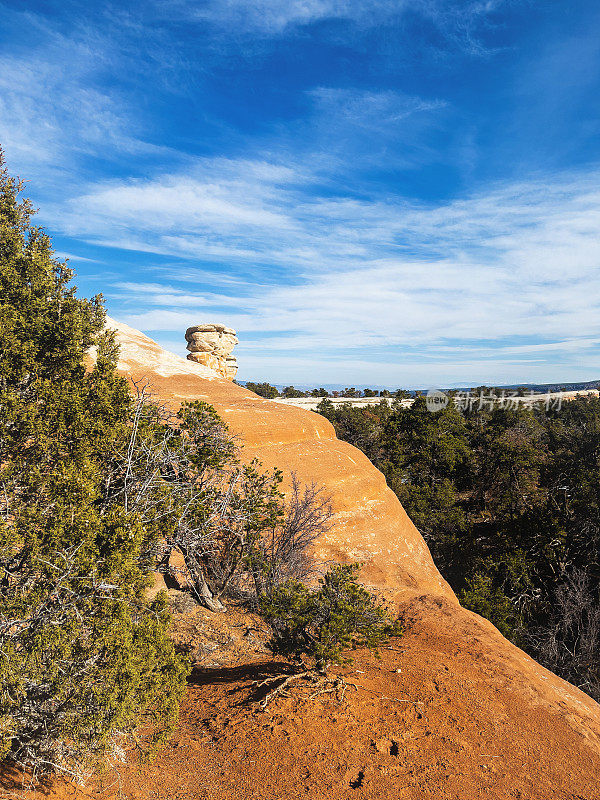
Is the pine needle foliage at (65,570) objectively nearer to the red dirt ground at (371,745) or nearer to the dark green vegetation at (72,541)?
the dark green vegetation at (72,541)

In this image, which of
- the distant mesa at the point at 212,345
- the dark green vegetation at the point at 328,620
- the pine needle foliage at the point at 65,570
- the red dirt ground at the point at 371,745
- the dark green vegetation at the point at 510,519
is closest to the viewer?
the pine needle foliage at the point at 65,570

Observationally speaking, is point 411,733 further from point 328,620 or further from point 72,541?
point 72,541

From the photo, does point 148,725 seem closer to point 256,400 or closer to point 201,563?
point 201,563

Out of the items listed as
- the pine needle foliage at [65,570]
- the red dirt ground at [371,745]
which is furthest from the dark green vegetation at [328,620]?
the pine needle foliage at [65,570]

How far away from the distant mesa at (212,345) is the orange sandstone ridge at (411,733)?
31.5 m

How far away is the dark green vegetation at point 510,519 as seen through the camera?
56.2 feet

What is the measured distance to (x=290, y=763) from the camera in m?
6.66

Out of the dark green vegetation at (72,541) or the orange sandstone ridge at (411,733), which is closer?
the dark green vegetation at (72,541)

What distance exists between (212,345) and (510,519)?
91.2 ft

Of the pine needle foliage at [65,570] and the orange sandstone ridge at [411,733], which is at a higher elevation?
the pine needle foliage at [65,570]

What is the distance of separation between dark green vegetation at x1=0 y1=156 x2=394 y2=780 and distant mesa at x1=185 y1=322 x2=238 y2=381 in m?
30.9

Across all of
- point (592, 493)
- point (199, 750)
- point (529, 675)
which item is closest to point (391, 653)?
point (529, 675)

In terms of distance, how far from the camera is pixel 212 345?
41.7 m

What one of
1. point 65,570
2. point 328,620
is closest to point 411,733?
point 328,620
